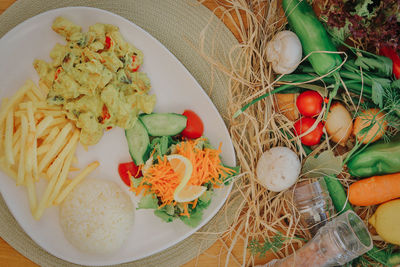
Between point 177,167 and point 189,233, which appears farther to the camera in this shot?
point 189,233

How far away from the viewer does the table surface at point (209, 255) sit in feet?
5.83

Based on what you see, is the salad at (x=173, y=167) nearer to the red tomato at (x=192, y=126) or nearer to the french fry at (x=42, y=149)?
the red tomato at (x=192, y=126)

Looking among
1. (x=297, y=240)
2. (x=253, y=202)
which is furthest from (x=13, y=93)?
(x=297, y=240)

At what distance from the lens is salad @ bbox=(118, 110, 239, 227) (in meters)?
1.59

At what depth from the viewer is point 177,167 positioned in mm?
1614

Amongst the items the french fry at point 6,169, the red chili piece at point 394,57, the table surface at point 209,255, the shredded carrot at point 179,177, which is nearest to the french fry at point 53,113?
the french fry at point 6,169

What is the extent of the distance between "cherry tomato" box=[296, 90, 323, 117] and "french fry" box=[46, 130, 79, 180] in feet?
3.57

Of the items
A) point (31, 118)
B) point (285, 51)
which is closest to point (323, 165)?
point (285, 51)

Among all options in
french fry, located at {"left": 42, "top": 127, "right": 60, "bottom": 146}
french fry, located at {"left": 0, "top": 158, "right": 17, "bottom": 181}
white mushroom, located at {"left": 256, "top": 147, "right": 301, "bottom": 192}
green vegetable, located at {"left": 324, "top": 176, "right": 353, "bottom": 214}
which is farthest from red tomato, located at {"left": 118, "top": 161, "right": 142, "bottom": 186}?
green vegetable, located at {"left": 324, "top": 176, "right": 353, "bottom": 214}

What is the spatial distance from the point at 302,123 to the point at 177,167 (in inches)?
26.6

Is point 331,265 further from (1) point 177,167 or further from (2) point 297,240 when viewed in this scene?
(1) point 177,167

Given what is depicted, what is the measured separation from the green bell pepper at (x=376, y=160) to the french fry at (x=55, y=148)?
1.37 meters

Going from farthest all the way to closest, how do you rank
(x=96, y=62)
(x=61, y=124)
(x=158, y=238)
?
1. (x=158, y=238)
2. (x=61, y=124)
3. (x=96, y=62)

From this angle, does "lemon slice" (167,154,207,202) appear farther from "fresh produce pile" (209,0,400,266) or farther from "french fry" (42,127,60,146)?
"french fry" (42,127,60,146)
